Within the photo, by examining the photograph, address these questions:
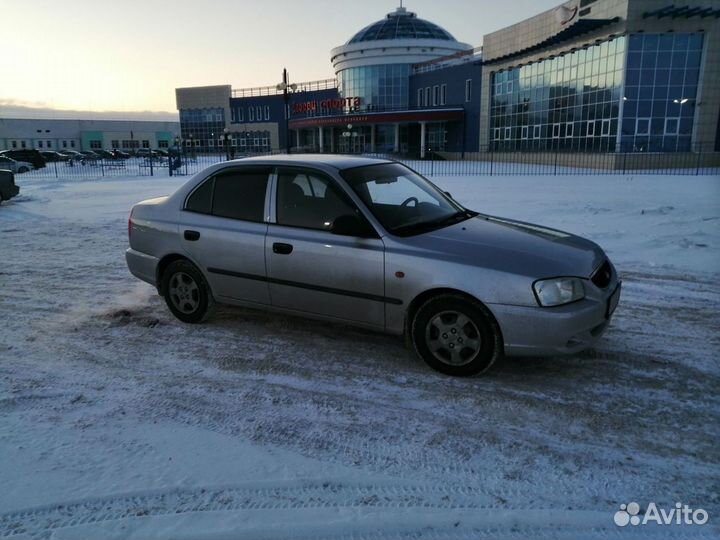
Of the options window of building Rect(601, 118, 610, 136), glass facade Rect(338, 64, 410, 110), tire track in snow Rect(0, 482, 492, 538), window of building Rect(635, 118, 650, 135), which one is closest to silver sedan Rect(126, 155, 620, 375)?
tire track in snow Rect(0, 482, 492, 538)

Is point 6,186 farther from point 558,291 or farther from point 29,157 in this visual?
point 29,157

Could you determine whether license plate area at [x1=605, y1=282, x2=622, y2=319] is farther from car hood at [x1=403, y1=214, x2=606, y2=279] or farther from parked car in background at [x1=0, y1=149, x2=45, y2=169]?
parked car in background at [x1=0, y1=149, x2=45, y2=169]

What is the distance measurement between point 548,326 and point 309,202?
7.65 ft

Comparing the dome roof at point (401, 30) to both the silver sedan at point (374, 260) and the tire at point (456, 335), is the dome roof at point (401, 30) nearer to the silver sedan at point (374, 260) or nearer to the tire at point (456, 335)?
the silver sedan at point (374, 260)

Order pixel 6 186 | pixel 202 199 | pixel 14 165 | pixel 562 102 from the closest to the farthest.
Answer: pixel 202 199 < pixel 6 186 < pixel 14 165 < pixel 562 102

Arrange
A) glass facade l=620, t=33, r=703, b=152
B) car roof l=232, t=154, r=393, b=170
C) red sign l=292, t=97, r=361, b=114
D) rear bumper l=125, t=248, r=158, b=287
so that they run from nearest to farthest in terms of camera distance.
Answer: car roof l=232, t=154, r=393, b=170 → rear bumper l=125, t=248, r=158, b=287 → glass facade l=620, t=33, r=703, b=152 → red sign l=292, t=97, r=361, b=114

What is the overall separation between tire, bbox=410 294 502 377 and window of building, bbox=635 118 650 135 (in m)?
34.2

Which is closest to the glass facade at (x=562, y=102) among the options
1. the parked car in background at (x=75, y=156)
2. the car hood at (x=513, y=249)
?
the car hood at (x=513, y=249)

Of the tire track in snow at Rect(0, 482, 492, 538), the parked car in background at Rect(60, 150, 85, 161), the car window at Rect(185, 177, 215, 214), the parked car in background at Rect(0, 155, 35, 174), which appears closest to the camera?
the tire track in snow at Rect(0, 482, 492, 538)

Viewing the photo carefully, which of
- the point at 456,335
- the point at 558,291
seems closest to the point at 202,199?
the point at 456,335

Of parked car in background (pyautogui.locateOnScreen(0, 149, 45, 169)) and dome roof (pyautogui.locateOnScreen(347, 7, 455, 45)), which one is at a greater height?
dome roof (pyautogui.locateOnScreen(347, 7, 455, 45))

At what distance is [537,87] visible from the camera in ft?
138

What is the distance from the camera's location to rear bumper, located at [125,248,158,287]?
572 cm

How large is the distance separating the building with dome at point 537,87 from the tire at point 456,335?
3254 centimetres
